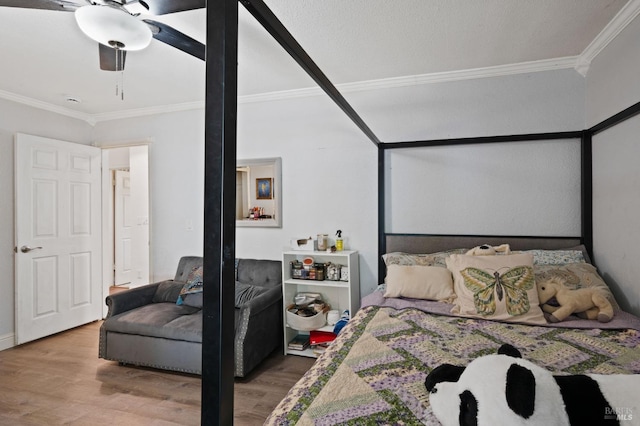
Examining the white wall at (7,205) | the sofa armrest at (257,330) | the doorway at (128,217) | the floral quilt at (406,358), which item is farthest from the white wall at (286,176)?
the doorway at (128,217)

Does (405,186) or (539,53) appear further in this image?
(405,186)

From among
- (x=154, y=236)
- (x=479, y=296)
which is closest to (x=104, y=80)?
(x=154, y=236)

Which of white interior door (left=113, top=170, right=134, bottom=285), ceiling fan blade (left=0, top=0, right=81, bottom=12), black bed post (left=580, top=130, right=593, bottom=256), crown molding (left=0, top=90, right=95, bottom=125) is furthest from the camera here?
white interior door (left=113, top=170, right=134, bottom=285)

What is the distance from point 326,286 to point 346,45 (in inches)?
81.5

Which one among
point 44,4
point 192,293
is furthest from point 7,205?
point 44,4

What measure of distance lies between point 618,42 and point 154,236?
14.8 feet

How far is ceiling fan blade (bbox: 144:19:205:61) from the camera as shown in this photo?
1.84 m

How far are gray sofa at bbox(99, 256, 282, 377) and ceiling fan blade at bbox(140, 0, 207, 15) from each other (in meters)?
2.03

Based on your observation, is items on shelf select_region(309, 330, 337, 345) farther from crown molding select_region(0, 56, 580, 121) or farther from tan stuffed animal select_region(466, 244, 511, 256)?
crown molding select_region(0, 56, 580, 121)

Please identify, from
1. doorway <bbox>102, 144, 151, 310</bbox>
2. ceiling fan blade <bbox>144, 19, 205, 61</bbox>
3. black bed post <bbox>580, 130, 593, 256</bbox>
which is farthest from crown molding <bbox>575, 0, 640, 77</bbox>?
doorway <bbox>102, 144, 151, 310</bbox>

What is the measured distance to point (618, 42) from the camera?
2.29m

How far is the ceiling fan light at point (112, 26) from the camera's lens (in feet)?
5.31

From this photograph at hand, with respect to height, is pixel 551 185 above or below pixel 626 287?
above

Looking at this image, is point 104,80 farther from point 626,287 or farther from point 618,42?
point 626,287
